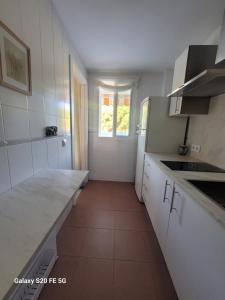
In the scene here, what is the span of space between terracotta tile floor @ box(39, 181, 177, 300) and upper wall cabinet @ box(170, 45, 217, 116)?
5.50 ft

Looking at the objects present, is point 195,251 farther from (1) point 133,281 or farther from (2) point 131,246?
(2) point 131,246

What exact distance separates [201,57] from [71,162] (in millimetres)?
2190

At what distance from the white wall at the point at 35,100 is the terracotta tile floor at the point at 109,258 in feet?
3.00

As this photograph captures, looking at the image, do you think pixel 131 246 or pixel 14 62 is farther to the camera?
pixel 131 246

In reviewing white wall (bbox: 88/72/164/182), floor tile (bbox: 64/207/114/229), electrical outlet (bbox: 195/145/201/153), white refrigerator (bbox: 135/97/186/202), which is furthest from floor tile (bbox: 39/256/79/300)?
white wall (bbox: 88/72/164/182)

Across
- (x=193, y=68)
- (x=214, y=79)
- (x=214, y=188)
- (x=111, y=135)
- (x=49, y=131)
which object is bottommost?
Result: (x=214, y=188)

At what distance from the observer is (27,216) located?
733 mm

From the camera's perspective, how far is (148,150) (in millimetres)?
2408

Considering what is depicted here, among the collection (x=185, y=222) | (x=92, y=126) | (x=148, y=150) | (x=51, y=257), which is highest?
(x=92, y=126)

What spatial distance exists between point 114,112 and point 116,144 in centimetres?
74

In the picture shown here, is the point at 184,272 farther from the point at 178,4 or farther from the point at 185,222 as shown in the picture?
the point at 178,4

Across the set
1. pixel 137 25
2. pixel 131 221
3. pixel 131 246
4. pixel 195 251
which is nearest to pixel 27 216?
pixel 195 251

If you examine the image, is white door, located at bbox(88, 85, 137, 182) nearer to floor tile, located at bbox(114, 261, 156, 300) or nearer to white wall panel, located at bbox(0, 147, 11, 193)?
floor tile, located at bbox(114, 261, 156, 300)

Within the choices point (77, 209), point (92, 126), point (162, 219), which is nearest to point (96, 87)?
point (92, 126)
